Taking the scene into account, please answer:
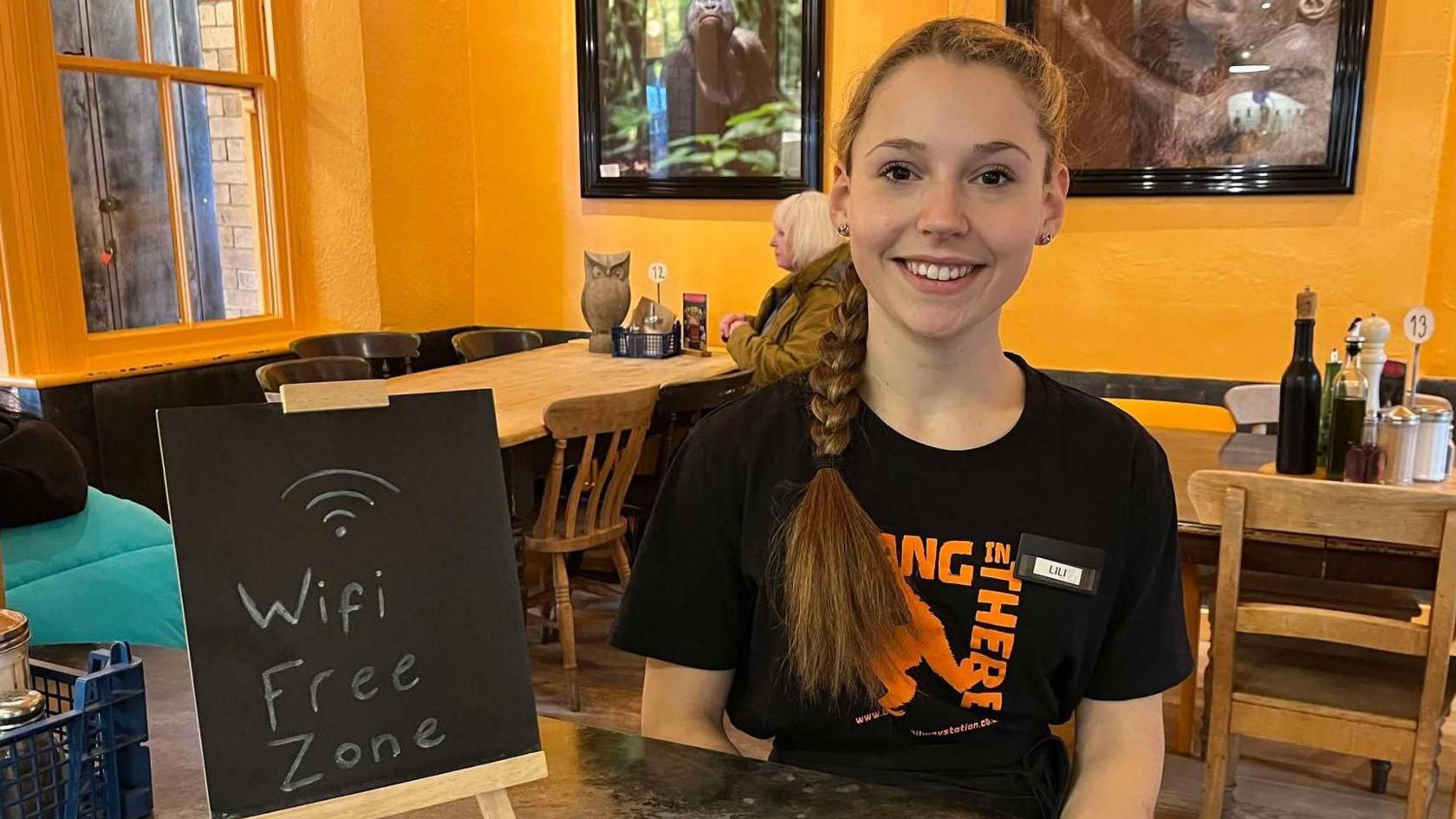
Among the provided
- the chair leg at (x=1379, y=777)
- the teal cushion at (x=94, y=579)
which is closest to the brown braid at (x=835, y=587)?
the teal cushion at (x=94, y=579)

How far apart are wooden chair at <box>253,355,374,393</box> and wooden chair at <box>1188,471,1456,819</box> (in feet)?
7.41

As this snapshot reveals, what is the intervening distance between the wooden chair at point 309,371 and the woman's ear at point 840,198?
2091 millimetres

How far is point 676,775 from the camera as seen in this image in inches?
39.6

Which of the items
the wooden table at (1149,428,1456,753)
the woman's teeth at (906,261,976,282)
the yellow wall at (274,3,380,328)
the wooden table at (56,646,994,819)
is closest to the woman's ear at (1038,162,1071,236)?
the woman's teeth at (906,261,976,282)

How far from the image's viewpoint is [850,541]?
1094 millimetres

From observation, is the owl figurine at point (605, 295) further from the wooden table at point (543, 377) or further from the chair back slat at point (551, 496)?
the chair back slat at point (551, 496)

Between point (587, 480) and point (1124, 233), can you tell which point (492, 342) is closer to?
point (587, 480)

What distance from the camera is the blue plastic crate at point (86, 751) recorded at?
2.62 feet

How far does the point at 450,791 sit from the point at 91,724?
0.31 metres

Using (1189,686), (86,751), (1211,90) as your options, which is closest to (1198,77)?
(1211,90)

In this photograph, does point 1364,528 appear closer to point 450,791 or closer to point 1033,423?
point 1033,423

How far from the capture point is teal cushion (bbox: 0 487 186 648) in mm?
1873

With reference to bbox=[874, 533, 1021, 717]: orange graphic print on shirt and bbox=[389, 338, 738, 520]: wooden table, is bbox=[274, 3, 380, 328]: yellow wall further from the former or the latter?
bbox=[874, 533, 1021, 717]: orange graphic print on shirt

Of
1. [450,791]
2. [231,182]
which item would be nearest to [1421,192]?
[450,791]
